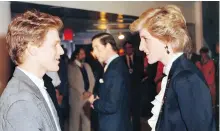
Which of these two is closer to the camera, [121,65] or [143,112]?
[121,65]

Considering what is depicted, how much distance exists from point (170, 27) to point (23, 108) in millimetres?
766

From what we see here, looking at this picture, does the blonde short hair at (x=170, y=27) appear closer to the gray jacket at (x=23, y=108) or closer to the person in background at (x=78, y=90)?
the gray jacket at (x=23, y=108)

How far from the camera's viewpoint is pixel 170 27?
4.59ft

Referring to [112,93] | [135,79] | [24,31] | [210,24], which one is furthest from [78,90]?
[210,24]

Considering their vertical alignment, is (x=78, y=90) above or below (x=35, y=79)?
below

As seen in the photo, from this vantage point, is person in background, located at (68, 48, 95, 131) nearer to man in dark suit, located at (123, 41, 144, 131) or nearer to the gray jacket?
man in dark suit, located at (123, 41, 144, 131)

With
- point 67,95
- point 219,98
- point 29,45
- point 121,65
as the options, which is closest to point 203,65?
point 219,98

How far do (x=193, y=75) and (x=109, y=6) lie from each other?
10.1 ft

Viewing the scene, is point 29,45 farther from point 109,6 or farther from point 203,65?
point 203,65

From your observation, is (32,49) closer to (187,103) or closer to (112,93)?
(187,103)

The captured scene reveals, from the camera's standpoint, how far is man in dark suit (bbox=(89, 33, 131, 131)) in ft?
7.86

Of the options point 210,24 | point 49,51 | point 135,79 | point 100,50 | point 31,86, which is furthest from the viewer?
point 210,24

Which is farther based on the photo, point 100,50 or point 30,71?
point 100,50

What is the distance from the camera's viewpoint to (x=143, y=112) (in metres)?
5.50
